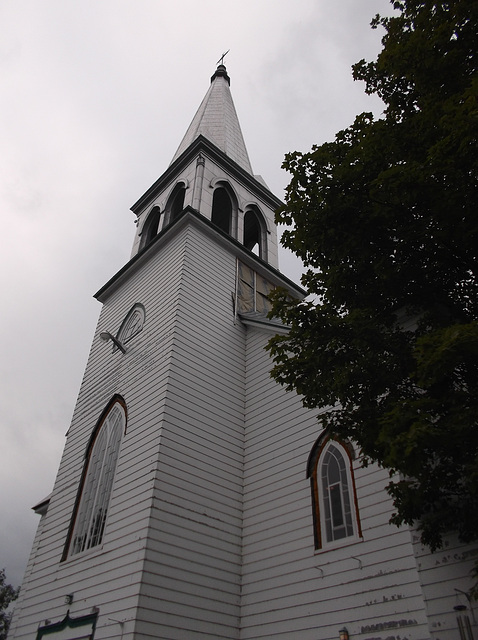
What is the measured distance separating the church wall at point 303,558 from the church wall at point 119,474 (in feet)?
7.84

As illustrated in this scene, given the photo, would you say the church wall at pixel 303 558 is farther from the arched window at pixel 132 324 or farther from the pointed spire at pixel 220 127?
the pointed spire at pixel 220 127

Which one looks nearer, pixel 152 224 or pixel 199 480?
pixel 199 480

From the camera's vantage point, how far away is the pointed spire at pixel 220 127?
892 inches

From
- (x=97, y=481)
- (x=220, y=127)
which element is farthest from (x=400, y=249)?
(x=220, y=127)

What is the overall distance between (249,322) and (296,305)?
7.55 meters

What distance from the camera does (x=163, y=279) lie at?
1485 centimetres

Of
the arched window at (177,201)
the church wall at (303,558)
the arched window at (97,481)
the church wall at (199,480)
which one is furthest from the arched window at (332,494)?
the arched window at (177,201)

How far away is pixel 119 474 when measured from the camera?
11125 millimetres

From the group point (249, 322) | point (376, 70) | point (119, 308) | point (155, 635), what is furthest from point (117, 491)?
point (376, 70)

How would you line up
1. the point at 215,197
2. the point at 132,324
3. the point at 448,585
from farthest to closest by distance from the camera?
the point at 215,197, the point at 132,324, the point at 448,585

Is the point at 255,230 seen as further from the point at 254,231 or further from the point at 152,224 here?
the point at 152,224

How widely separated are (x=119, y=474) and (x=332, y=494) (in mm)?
4582

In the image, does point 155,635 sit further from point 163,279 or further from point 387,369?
point 163,279

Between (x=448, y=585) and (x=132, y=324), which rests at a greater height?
(x=132, y=324)
